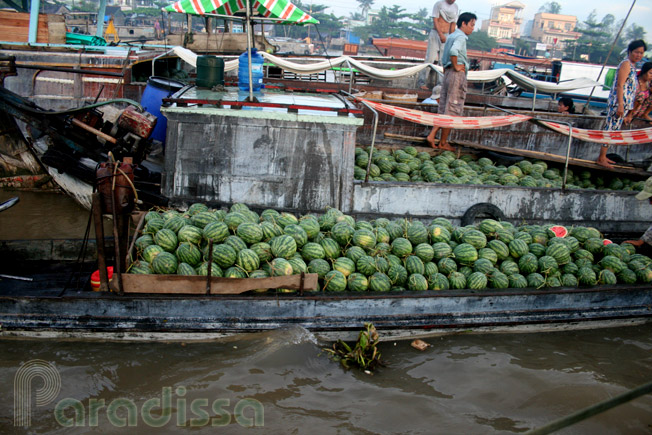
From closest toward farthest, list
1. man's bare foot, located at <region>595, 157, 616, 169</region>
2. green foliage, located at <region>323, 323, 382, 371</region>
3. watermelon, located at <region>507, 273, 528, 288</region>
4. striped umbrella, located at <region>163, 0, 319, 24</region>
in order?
green foliage, located at <region>323, 323, 382, 371</region>, watermelon, located at <region>507, 273, 528, 288</region>, striped umbrella, located at <region>163, 0, 319, 24</region>, man's bare foot, located at <region>595, 157, 616, 169</region>

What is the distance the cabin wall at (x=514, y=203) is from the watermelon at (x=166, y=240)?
284 cm

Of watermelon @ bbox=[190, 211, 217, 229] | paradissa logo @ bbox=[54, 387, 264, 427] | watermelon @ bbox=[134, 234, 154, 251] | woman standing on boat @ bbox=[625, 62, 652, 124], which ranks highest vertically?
woman standing on boat @ bbox=[625, 62, 652, 124]

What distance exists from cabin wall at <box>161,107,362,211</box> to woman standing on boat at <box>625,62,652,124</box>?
6673mm

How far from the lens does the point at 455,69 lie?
338 inches

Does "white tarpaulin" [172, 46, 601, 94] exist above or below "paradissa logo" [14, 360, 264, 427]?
above

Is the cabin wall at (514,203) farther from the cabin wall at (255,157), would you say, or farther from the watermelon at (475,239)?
the watermelon at (475,239)

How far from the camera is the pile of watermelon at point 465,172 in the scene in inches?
298

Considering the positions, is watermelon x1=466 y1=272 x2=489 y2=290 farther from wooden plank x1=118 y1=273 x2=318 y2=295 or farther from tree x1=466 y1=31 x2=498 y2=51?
tree x1=466 y1=31 x2=498 y2=51

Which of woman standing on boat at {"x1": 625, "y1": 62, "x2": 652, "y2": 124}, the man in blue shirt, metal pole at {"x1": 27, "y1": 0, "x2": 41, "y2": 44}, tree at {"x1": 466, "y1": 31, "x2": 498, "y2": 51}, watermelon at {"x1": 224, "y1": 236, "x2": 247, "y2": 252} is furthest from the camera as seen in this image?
tree at {"x1": 466, "y1": 31, "x2": 498, "y2": 51}

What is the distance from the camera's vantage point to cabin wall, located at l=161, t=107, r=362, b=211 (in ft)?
20.5

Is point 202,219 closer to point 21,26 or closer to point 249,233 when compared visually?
point 249,233

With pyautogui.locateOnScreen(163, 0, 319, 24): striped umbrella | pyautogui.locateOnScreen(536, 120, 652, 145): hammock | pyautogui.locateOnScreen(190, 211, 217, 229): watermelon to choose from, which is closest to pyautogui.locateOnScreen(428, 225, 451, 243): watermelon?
pyautogui.locateOnScreen(190, 211, 217, 229): watermelon

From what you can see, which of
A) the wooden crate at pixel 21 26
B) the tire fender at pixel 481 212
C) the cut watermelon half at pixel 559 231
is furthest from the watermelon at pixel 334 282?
the wooden crate at pixel 21 26

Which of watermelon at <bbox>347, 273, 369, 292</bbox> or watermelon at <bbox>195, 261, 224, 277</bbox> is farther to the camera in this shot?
watermelon at <bbox>347, 273, 369, 292</bbox>
